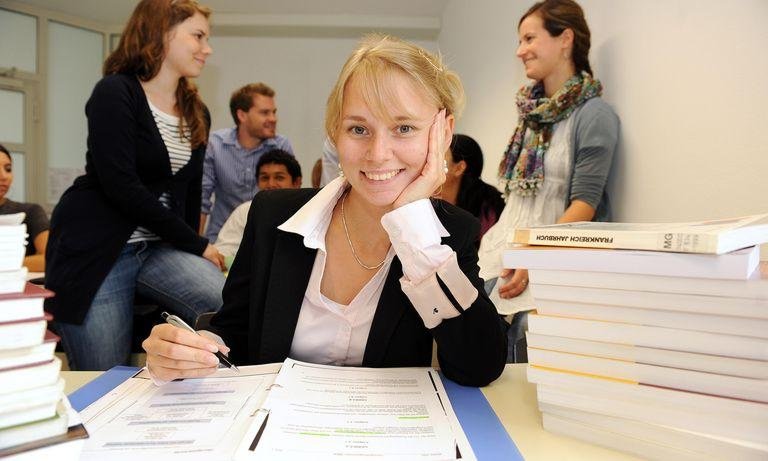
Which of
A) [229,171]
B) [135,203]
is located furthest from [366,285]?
[229,171]

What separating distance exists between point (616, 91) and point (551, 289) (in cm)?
154

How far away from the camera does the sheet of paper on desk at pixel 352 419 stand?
2.11 feet

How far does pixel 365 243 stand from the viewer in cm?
123

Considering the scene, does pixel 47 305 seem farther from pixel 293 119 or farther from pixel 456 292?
pixel 293 119

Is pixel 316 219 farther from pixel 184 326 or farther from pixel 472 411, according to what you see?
pixel 472 411

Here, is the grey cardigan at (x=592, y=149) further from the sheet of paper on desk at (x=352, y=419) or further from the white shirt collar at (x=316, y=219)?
the sheet of paper on desk at (x=352, y=419)

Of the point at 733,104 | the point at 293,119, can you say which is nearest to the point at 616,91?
the point at 733,104

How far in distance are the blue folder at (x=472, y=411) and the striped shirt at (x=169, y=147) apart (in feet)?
3.09

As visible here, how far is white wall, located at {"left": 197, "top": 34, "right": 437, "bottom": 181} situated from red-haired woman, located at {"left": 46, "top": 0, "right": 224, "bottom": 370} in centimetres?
394

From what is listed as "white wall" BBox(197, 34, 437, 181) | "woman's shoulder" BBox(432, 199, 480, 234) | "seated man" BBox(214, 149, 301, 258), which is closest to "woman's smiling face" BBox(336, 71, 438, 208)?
"woman's shoulder" BBox(432, 199, 480, 234)

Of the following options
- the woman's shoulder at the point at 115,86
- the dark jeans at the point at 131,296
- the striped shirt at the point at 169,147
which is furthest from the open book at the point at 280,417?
the woman's shoulder at the point at 115,86

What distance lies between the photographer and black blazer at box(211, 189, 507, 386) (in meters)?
0.95

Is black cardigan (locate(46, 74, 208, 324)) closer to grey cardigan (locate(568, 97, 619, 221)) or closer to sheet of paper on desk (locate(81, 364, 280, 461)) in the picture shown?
sheet of paper on desk (locate(81, 364, 280, 461))

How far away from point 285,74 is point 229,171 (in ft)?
8.20
